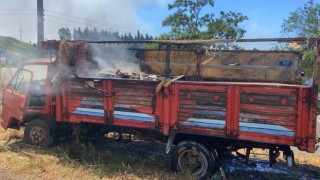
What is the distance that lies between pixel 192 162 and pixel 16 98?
4.24m

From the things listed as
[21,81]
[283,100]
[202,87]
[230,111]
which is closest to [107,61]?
[21,81]

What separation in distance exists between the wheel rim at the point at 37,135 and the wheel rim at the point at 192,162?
3221 mm

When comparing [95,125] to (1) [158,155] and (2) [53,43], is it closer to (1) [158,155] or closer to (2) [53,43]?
(1) [158,155]

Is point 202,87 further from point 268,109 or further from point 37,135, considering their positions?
point 37,135

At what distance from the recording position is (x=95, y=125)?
662cm

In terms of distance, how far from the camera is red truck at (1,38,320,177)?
16.0 ft

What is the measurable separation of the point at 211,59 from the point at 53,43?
3.35 meters

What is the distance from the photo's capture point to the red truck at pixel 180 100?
4.86 m

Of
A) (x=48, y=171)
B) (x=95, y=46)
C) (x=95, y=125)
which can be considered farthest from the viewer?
(x=95, y=46)

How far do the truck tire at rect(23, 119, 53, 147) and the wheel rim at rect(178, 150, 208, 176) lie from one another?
3.09 meters

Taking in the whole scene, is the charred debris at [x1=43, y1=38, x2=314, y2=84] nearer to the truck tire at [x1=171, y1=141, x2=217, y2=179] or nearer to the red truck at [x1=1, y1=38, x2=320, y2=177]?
the red truck at [x1=1, y1=38, x2=320, y2=177]

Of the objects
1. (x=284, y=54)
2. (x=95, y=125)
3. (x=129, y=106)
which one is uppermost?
(x=284, y=54)

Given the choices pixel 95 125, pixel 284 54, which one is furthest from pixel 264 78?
pixel 95 125

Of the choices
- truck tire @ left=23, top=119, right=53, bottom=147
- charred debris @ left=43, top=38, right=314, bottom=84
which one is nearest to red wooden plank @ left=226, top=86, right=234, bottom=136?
charred debris @ left=43, top=38, right=314, bottom=84
